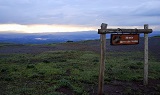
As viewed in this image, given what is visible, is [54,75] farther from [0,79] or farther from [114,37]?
[114,37]

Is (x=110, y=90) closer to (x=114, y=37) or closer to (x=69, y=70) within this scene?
(x=114, y=37)

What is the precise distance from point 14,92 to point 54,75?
4056 millimetres

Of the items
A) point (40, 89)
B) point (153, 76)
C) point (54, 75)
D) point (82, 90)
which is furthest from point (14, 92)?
point (153, 76)

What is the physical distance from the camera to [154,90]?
39.3ft

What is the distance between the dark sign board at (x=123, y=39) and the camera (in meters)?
11.1

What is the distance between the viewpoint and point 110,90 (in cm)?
1159

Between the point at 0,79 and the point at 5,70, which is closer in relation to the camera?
the point at 0,79

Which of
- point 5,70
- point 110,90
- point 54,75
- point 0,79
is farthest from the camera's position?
point 5,70

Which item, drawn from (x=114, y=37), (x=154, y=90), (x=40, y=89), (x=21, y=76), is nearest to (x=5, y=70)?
(x=21, y=76)

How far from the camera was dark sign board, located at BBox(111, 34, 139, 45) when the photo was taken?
36.4ft

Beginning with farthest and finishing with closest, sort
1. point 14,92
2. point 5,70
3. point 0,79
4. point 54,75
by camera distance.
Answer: point 5,70 < point 54,75 < point 0,79 < point 14,92

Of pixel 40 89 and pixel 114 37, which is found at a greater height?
pixel 114 37

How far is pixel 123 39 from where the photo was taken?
1134 cm

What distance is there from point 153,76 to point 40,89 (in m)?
7.00
